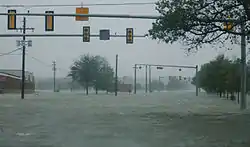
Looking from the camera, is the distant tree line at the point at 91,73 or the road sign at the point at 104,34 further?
the distant tree line at the point at 91,73

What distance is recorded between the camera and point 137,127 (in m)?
17.2

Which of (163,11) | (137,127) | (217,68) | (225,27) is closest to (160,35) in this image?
(163,11)

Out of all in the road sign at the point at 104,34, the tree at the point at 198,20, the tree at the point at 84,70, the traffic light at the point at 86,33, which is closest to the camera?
the tree at the point at 198,20

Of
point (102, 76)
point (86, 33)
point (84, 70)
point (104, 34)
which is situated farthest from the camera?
point (102, 76)

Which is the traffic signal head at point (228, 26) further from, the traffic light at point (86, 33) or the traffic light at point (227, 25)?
the traffic light at point (86, 33)

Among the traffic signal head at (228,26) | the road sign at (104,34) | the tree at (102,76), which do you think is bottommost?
the tree at (102,76)

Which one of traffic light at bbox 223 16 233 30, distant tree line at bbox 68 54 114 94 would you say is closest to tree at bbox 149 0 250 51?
traffic light at bbox 223 16 233 30

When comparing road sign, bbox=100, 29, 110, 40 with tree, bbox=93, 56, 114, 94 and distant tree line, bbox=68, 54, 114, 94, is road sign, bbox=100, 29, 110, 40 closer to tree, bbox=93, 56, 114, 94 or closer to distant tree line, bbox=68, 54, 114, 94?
distant tree line, bbox=68, 54, 114, 94

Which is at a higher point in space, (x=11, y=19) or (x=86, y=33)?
(x=11, y=19)

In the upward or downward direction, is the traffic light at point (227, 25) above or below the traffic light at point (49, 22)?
below

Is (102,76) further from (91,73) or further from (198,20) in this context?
(198,20)

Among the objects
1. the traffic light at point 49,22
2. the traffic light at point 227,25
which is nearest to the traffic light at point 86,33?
the traffic light at point 49,22

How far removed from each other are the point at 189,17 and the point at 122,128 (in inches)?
282

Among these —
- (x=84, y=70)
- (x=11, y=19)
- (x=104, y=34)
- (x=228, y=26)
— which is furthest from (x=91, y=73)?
(x=228, y=26)
